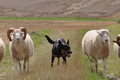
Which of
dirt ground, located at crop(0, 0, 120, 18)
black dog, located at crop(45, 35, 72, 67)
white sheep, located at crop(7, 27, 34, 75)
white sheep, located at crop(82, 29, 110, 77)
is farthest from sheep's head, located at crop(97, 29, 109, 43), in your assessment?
dirt ground, located at crop(0, 0, 120, 18)

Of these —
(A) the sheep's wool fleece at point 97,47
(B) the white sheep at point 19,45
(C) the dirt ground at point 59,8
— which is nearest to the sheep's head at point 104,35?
(A) the sheep's wool fleece at point 97,47

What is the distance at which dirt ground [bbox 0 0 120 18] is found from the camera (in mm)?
70150

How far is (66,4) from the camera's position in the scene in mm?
81125

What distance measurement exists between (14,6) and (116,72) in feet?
210

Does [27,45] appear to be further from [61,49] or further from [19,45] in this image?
[61,49]

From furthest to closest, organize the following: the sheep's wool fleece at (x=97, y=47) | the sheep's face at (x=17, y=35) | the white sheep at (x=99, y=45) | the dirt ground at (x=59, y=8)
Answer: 1. the dirt ground at (x=59, y=8)
2. the sheep's wool fleece at (x=97, y=47)
3. the white sheep at (x=99, y=45)
4. the sheep's face at (x=17, y=35)

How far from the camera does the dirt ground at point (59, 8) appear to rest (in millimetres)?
70150

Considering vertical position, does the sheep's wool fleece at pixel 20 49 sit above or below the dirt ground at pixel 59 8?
below

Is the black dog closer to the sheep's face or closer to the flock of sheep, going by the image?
the flock of sheep

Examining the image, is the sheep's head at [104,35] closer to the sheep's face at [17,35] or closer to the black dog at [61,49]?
the black dog at [61,49]

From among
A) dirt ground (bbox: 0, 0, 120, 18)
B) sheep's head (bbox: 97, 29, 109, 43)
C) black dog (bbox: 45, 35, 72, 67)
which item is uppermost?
dirt ground (bbox: 0, 0, 120, 18)

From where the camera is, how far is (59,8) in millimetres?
77438

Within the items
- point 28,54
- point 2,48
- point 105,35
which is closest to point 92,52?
point 105,35

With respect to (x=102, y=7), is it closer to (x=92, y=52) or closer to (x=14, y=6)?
(x=14, y=6)
